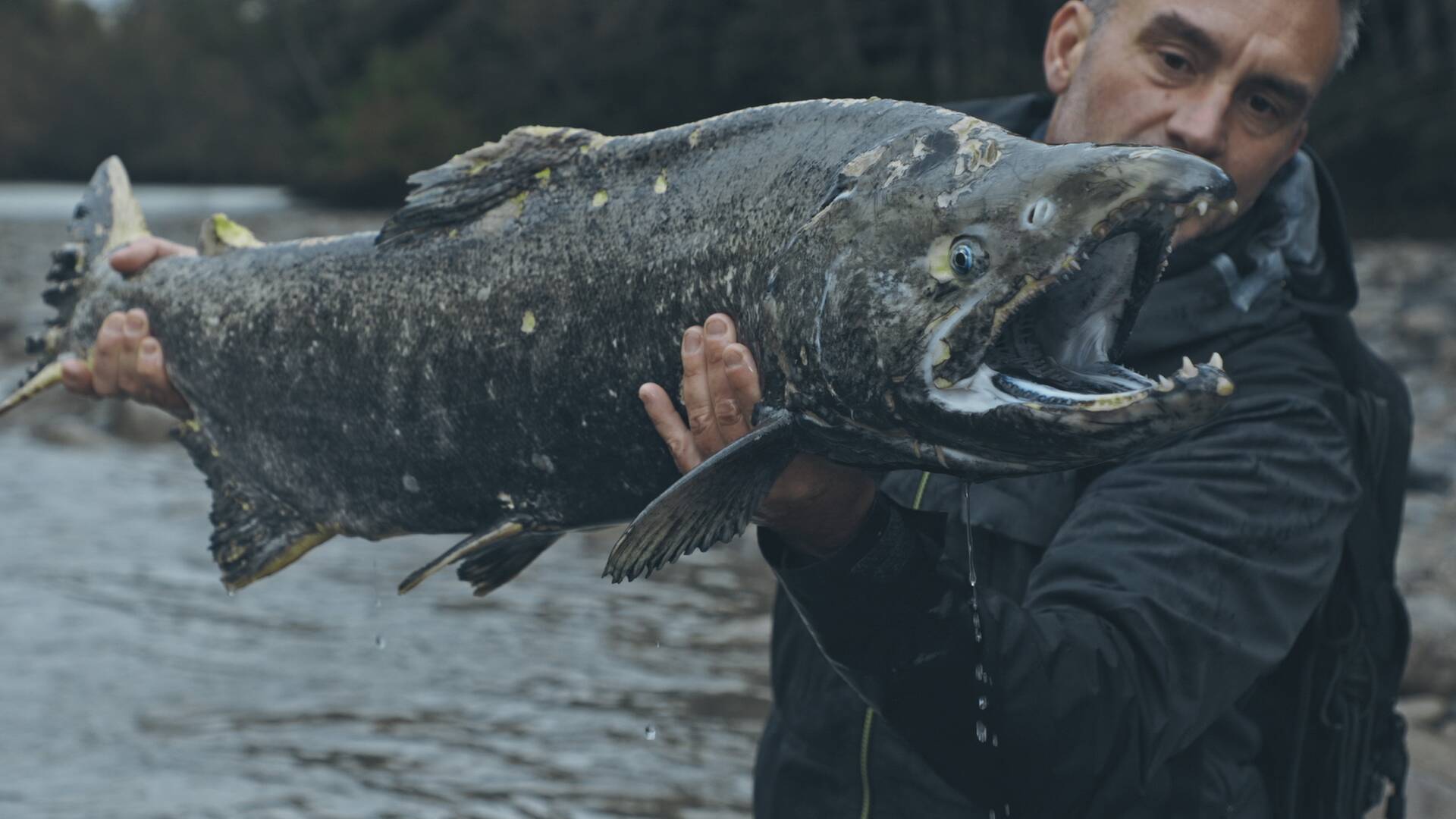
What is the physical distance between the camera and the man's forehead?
2.70m

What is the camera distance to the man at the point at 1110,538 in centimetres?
220

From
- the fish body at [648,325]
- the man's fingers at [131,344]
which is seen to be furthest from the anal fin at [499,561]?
the man's fingers at [131,344]

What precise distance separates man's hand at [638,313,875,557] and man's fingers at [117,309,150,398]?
1.32 meters

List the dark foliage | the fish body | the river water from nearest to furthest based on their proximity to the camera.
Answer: the fish body, the river water, the dark foliage

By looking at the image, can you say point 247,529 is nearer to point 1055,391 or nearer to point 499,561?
point 499,561

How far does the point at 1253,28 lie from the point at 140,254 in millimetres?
2143

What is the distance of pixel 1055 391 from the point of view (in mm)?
1866

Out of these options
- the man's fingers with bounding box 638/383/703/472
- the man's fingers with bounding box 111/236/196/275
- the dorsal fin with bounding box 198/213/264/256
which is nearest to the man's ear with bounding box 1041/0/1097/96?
the man's fingers with bounding box 638/383/703/472

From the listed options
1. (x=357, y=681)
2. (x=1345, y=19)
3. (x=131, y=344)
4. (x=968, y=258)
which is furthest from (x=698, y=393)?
(x=357, y=681)

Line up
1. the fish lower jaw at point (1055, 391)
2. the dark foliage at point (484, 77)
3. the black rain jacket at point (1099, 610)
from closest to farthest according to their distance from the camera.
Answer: the fish lower jaw at point (1055, 391) → the black rain jacket at point (1099, 610) → the dark foliage at point (484, 77)

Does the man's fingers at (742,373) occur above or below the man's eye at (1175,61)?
below

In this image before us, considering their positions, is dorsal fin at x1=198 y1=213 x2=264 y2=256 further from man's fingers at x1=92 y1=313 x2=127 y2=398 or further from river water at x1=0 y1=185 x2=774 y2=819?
river water at x1=0 y1=185 x2=774 y2=819

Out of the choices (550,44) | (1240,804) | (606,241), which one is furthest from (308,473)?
(550,44)

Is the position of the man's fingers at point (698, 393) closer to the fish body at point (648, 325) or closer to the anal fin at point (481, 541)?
the fish body at point (648, 325)
